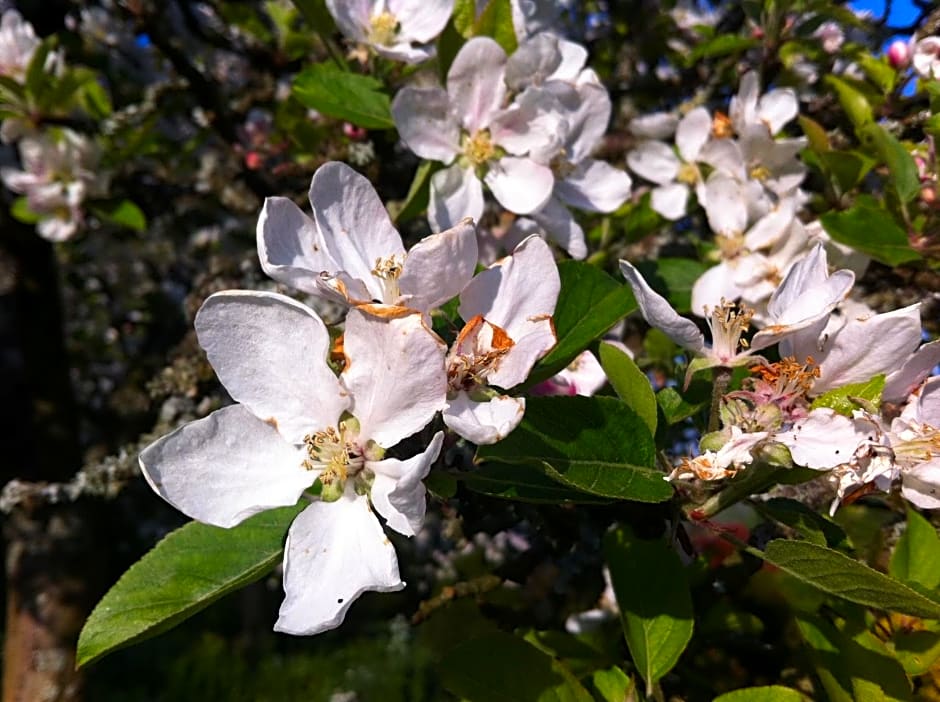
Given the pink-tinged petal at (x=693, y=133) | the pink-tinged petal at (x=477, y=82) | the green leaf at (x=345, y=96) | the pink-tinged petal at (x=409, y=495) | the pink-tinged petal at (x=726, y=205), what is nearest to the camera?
the pink-tinged petal at (x=409, y=495)

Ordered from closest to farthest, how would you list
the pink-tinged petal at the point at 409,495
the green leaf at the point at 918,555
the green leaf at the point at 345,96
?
1. the pink-tinged petal at the point at 409,495
2. the green leaf at the point at 918,555
3. the green leaf at the point at 345,96

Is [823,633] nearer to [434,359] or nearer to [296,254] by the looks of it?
[434,359]

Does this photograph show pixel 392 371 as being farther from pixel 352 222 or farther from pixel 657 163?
pixel 657 163

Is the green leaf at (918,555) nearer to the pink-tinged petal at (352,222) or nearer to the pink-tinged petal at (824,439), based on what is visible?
the pink-tinged petal at (824,439)

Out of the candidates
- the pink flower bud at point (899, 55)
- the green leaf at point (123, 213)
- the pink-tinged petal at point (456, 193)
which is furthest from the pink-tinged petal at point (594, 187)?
the green leaf at point (123, 213)

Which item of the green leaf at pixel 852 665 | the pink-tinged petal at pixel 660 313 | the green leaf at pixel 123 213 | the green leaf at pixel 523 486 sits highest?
the pink-tinged petal at pixel 660 313

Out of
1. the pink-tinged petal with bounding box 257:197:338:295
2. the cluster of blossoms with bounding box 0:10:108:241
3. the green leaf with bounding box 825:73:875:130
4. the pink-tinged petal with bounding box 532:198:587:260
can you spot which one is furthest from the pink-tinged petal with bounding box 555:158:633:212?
the cluster of blossoms with bounding box 0:10:108:241
